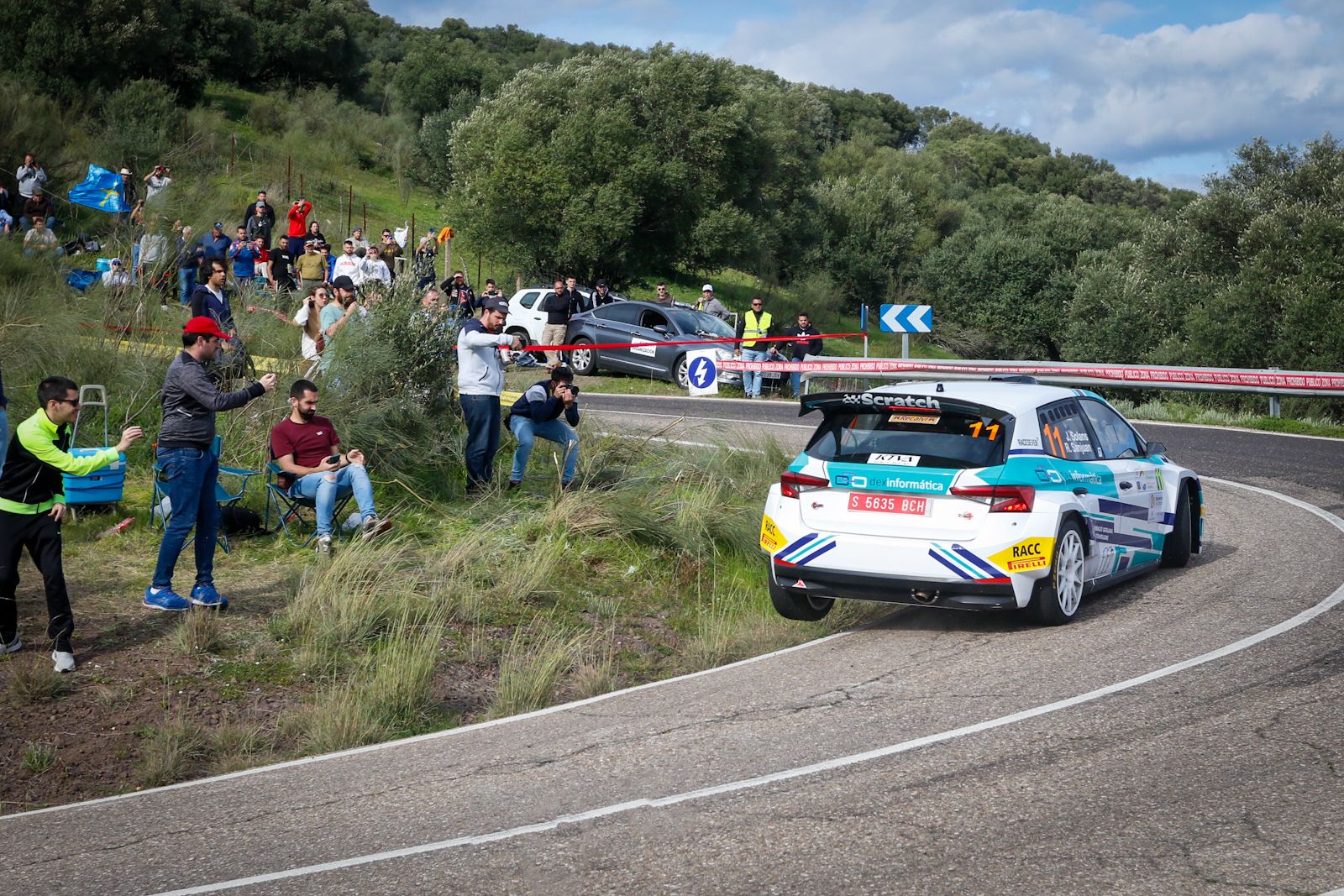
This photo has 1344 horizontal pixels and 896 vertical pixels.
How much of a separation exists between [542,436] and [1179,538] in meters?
5.90

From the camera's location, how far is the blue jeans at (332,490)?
10797 mm

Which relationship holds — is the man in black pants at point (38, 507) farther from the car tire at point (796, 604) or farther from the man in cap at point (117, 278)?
the man in cap at point (117, 278)

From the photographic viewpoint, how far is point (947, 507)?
28.2ft

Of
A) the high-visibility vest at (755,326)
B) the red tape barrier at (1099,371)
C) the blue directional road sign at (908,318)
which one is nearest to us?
the red tape barrier at (1099,371)

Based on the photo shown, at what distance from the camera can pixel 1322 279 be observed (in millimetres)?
36781

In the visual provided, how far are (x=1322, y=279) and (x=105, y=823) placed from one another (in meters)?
37.5

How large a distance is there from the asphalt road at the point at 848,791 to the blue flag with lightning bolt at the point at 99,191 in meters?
14.1

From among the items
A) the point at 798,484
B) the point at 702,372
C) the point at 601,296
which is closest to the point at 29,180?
the point at 601,296

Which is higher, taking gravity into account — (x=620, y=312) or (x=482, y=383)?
(x=620, y=312)

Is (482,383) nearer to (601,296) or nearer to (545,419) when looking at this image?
(545,419)

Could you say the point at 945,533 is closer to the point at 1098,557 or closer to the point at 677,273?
the point at 1098,557

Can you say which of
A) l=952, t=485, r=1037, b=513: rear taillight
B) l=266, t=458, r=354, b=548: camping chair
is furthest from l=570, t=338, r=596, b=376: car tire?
l=952, t=485, r=1037, b=513: rear taillight

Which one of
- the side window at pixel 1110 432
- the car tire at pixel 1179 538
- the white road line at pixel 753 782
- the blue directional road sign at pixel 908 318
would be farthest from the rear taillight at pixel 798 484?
the blue directional road sign at pixel 908 318

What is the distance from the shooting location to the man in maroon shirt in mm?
10820
